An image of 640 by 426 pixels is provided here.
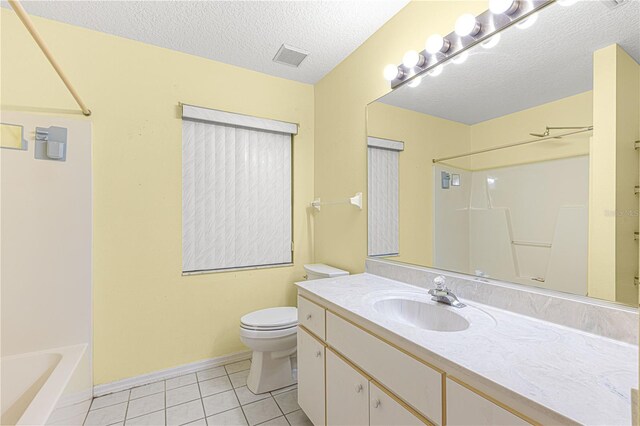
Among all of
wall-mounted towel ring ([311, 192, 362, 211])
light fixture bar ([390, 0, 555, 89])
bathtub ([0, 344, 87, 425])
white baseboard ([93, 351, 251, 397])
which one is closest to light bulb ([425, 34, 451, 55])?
light fixture bar ([390, 0, 555, 89])

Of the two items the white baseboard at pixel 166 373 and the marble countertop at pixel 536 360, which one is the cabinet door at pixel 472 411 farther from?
the white baseboard at pixel 166 373

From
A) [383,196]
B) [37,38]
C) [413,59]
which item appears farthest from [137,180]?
[413,59]

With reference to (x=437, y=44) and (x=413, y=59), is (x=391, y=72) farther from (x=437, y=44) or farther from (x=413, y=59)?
(x=437, y=44)

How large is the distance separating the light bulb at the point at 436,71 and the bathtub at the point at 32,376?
2375 mm

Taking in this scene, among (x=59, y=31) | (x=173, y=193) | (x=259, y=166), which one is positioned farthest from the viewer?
(x=259, y=166)

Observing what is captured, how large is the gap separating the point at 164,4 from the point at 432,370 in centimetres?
226

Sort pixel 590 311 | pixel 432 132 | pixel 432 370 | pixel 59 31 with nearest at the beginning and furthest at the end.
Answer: pixel 432 370, pixel 590 311, pixel 432 132, pixel 59 31

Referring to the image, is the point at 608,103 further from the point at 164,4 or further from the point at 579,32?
→ the point at 164,4

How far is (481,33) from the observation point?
1260 millimetres

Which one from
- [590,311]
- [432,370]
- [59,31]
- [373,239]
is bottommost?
[432,370]

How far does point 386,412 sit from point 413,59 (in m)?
1.68

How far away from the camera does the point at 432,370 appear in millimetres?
814

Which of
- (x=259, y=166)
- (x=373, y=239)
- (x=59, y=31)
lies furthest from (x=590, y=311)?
(x=59, y=31)

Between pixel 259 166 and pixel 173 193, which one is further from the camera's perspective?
pixel 259 166
